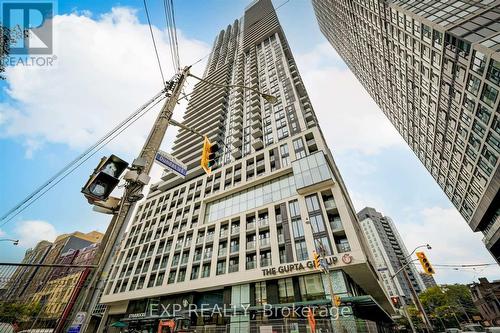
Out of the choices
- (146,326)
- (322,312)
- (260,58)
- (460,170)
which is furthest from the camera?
(260,58)

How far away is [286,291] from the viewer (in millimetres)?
21922

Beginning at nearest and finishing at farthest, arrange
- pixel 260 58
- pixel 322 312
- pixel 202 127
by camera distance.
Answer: pixel 322 312 < pixel 202 127 < pixel 260 58

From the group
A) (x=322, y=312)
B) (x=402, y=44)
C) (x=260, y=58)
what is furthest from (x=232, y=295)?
(x=260, y=58)

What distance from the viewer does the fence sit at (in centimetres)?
516

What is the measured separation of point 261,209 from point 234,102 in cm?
3767

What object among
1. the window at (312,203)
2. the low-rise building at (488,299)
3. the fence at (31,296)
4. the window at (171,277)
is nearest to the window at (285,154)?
the window at (312,203)

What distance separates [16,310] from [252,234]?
23.9 meters

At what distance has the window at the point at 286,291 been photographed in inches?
843

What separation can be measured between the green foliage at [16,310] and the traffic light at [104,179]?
409 cm

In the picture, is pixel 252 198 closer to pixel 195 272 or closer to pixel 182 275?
pixel 195 272

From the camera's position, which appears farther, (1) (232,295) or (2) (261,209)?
(2) (261,209)

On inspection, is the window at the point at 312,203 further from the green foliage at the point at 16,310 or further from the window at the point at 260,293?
Answer: the green foliage at the point at 16,310

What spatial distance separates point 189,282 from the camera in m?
27.2

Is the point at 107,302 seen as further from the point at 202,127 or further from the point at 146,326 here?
the point at 202,127
